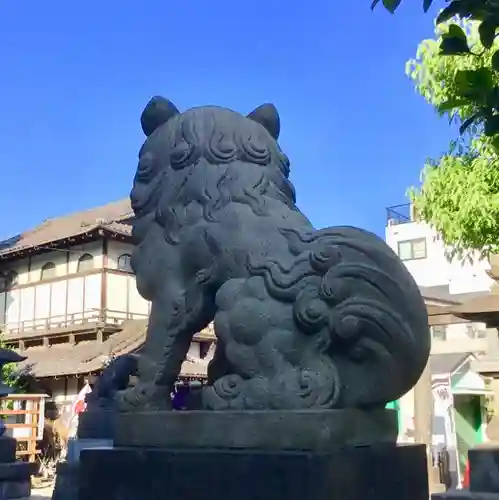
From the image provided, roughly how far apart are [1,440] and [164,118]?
19.1ft

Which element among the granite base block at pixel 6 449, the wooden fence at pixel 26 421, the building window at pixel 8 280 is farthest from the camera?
the building window at pixel 8 280

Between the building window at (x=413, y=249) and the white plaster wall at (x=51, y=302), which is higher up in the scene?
the building window at (x=413, y=249)

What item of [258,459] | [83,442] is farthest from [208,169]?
[83,442]

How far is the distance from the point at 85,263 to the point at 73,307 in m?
1.51

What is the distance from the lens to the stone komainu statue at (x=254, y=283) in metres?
2.88

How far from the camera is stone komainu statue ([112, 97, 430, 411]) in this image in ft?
9.44

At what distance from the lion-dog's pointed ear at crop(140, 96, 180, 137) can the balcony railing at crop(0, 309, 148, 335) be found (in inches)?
756

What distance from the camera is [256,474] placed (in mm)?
2697

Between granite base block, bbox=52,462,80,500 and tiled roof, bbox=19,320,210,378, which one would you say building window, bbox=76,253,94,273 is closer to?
tiled roof, bbox=19,320,210,378

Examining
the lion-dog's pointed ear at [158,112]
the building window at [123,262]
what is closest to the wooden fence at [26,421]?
the building window at [123,262]

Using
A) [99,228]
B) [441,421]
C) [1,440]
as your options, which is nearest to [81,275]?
[99,228]

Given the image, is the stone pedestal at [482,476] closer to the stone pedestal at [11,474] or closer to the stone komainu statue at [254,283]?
the stone komainu statue at [254,283]

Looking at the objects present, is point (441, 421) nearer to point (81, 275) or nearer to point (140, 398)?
point (81, 275)

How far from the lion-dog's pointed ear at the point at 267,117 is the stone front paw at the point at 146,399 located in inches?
56.1
